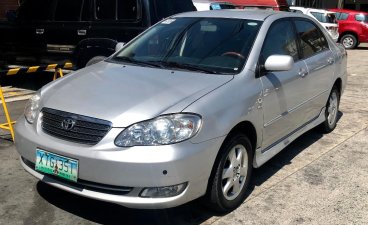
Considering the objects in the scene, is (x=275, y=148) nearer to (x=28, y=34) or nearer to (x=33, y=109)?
(x=33, y=109)

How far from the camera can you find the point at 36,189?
12.7 feet

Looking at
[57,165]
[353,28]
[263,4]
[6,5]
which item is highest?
[6,5]

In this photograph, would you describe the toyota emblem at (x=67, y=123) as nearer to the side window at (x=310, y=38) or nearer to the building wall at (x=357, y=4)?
the side window at (x=310, y=38)

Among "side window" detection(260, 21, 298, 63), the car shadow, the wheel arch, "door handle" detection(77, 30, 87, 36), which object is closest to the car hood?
"side window" detection(260, 21, 298, 63)

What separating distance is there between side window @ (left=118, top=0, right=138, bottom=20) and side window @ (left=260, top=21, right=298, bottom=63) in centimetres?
239

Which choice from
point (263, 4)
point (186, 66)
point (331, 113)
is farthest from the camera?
point (263, 4)

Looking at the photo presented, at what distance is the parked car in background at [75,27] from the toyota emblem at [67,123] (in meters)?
2.68

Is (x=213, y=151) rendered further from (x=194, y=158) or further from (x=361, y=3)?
(x=361, y=3)

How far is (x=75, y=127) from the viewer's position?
3094mm

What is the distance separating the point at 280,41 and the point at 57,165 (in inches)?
97.1

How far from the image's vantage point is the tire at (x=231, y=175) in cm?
328

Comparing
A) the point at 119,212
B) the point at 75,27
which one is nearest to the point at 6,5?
the point at 75,27

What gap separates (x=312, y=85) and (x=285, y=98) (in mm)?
794

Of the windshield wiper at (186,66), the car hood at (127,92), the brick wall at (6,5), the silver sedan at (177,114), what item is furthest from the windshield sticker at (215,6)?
the brick wall at (6,5)
